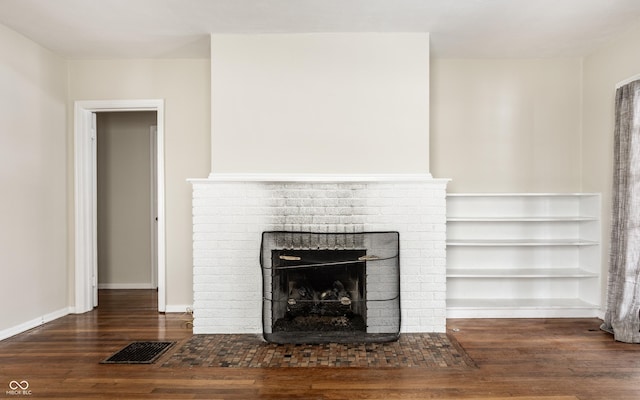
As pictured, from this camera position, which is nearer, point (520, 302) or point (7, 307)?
point (7, 307)

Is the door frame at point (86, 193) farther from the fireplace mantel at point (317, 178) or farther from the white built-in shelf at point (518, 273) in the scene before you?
the white built-in shelf at point (518, 273)

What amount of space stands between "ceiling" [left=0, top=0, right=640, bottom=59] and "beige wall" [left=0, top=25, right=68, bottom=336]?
29 centimetres

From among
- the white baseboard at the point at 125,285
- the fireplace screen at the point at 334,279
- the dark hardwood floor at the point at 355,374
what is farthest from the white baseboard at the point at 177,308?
the white baseboard at the point at 125,285

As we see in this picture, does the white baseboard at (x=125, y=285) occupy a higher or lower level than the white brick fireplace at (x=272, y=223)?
lower

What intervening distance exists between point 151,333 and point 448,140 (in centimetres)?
335

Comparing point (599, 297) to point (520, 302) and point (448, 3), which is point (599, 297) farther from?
point (448, 3)

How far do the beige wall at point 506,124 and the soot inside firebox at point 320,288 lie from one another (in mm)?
1522

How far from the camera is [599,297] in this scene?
4.24 metres

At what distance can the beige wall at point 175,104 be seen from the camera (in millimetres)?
4527

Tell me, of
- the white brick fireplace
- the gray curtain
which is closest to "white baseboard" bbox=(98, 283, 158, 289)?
the white brick fireplace

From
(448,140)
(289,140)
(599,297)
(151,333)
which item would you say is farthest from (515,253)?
(151,333)

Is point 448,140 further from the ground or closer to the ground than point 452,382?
further from the ground

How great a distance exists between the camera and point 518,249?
180 inches
